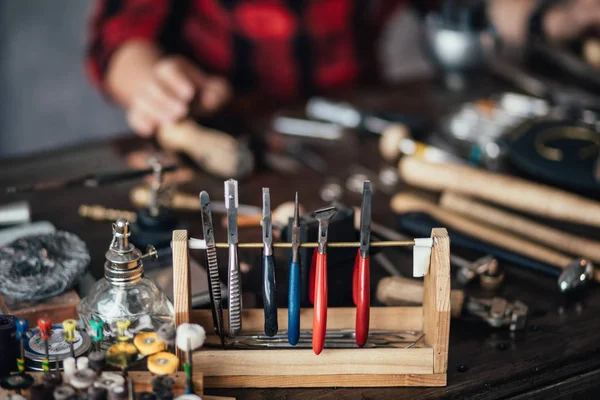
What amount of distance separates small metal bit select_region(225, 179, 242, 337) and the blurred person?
82 centimetres

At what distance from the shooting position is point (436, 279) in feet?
2.58

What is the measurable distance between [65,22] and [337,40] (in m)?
1.77

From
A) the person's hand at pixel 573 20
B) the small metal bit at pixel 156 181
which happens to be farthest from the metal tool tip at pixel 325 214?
the person's hand at pixel 573 20

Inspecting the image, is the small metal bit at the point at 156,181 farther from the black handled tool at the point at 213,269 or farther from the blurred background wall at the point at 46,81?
the blurred background wall at the point at 46,81

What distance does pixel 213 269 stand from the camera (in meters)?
0.80

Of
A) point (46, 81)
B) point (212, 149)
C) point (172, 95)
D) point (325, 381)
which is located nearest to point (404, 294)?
point (325, 381)

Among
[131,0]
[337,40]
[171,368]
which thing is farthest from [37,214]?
[337,40]

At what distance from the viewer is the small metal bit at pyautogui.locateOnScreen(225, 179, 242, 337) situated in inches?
30.0

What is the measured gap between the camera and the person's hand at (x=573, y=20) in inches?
69.6

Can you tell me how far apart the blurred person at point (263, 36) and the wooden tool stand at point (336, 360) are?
33.5 inches

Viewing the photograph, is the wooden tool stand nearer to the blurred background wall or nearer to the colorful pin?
the colorful pin

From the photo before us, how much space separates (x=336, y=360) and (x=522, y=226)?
46 cm

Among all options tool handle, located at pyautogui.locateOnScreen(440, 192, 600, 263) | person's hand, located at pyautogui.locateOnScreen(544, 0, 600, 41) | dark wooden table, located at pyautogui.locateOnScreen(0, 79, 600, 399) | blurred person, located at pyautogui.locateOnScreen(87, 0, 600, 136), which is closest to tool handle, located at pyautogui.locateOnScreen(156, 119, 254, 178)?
dark wooden table, located at pyautogui.locateOnScreen(0, 79, 600, 399)

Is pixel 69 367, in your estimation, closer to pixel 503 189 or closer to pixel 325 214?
pixel 325 214
